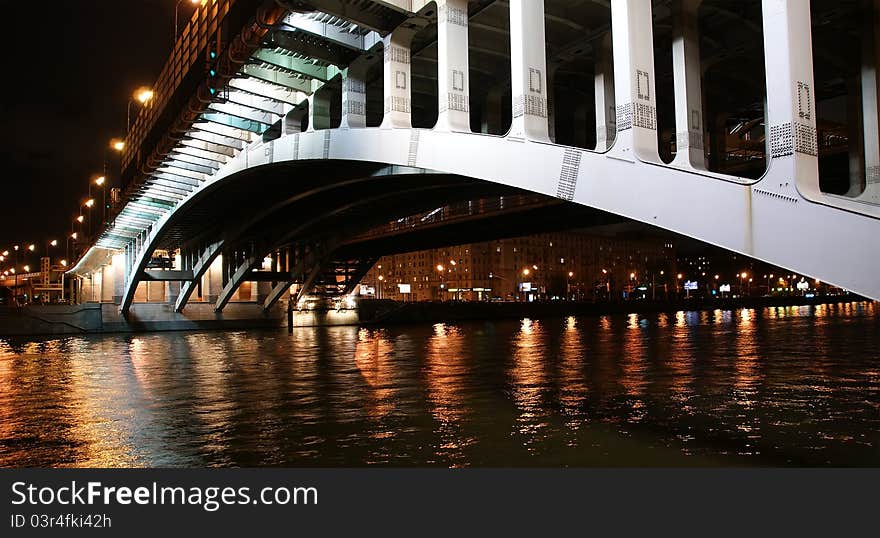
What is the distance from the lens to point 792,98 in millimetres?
6703

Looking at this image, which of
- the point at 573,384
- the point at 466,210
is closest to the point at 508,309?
the point at 466,210

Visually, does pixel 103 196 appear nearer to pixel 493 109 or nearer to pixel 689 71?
pixel 493 109

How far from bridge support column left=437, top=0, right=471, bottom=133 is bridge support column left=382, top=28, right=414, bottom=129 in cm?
169

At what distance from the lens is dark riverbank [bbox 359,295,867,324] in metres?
66.1

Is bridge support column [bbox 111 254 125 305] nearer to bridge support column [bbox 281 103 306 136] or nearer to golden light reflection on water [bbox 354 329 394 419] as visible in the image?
golden light reflection on water [bbox 354 329 394 419]

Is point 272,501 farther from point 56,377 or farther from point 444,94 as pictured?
point 56,377

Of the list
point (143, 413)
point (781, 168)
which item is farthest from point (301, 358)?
point (781, 168)

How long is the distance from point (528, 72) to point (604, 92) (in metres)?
2.76

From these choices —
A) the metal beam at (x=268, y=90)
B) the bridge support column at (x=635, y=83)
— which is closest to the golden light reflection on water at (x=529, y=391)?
the bridge support column at (x=635, y=83)

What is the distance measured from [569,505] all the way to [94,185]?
6731 centimetres

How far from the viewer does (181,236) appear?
45281mm

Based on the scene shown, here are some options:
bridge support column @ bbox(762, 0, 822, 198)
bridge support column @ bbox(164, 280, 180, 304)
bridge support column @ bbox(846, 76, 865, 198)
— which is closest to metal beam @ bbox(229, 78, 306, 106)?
bridge support column @ bbox(846, 76, 865, 198)

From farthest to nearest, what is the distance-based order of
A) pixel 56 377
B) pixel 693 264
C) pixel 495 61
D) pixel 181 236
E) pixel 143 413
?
pixel 693 264 → pixel 181 236 → pixel 56 377 → pixel 495 61 → pixel 143 413

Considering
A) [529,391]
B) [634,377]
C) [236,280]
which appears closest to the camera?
[529,391]
